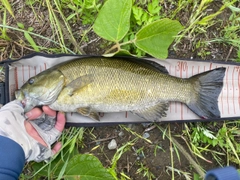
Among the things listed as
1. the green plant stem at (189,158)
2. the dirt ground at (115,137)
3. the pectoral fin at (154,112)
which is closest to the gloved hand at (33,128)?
the dirt ground at (115,137)

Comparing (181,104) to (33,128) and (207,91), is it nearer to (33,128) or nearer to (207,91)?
(207,91)

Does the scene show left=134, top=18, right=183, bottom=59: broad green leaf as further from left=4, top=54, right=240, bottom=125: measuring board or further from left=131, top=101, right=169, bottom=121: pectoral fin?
left=131, top=101, right=169, bottom=121: pectoral fin

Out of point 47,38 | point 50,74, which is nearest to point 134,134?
point 50,74

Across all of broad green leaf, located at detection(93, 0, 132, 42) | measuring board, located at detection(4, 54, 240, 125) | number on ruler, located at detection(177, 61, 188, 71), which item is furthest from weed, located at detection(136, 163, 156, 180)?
broad green leaf, located at detection(93, 0, 132, 42)

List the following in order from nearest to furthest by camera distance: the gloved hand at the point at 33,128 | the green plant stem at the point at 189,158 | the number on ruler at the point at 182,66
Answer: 1. the gloved hand at the point at 33,128
2. the green plant stem at the point at 189,158
3. the number on ruler at the point at 182,66

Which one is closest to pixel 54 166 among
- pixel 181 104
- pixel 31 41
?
pixel 31 41

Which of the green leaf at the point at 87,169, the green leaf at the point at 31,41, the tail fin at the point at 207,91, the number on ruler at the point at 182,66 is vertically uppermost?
the green leaf at the point at 31,41

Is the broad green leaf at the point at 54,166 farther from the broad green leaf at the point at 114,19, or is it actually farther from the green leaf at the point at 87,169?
the broad green leaf at the point at 114,19

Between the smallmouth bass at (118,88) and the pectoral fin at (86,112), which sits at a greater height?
the smallmouth bass at (118,88)
